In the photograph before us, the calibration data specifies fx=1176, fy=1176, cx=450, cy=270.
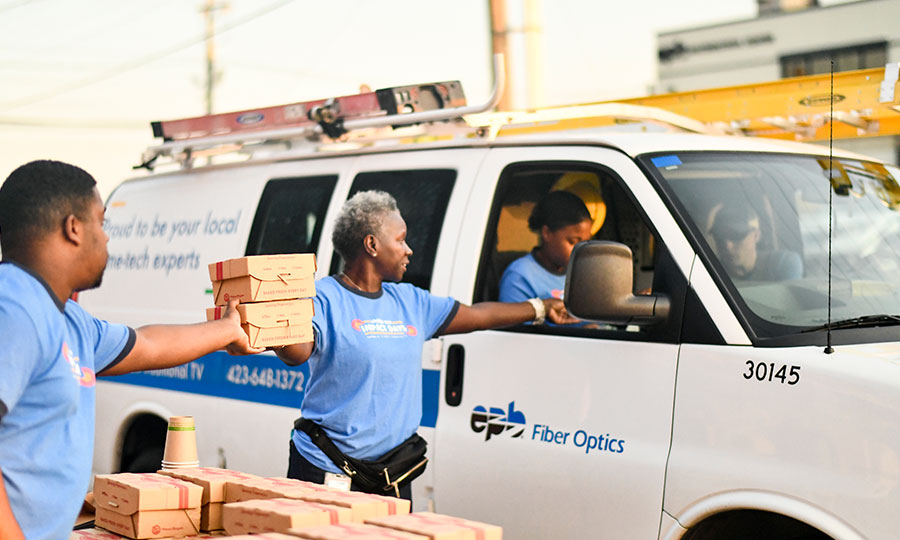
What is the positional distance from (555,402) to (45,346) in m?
2.40

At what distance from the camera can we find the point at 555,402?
179 inches

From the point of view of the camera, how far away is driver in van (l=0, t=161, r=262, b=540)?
2521 mm

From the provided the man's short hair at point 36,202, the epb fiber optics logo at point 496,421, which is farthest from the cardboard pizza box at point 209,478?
the epb fiber optics logo at point 496,421

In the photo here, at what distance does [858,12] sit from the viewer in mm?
26234

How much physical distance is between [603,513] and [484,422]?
662mm

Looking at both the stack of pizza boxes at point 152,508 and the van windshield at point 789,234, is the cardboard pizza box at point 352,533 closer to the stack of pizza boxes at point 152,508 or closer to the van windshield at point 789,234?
the stack of pizza boxes at point 152,508

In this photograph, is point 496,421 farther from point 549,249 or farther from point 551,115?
point 551,115

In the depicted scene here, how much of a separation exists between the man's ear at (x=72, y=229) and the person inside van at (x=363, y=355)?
4.52 ft

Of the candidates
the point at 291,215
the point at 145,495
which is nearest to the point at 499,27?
the point at 291,215

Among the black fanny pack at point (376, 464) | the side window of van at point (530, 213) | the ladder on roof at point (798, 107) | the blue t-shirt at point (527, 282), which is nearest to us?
the black fanny pack at point (376, 464)

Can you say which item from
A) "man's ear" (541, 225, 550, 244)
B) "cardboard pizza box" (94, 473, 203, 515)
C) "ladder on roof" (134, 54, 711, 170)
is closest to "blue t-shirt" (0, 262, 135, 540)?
"cardboard pizza box" (94, 473, 203, 515)

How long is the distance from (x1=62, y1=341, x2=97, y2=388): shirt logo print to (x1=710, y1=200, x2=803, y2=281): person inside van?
2.39m

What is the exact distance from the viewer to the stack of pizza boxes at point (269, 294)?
3.57 metres

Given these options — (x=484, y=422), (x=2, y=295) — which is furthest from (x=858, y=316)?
(x=2, y=295)
